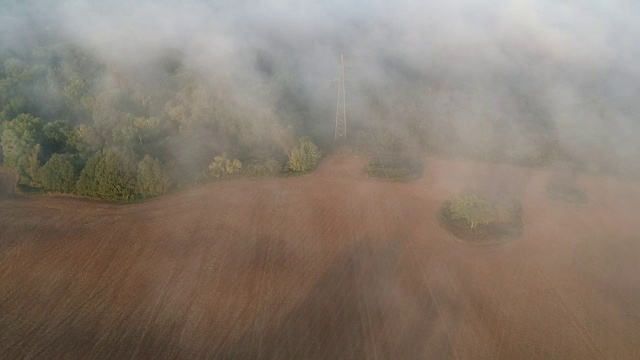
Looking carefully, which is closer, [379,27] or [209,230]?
[209,230]

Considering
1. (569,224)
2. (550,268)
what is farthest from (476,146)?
(550,268)

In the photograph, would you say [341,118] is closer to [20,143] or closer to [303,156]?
[303,156]

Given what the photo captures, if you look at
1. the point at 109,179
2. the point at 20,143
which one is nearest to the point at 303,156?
the point at 109,179

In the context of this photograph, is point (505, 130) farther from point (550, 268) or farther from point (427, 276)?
point (427, 276)

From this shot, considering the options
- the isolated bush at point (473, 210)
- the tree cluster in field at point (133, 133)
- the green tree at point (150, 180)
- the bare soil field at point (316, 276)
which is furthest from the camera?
the tree cluster in field at point (133, 133)

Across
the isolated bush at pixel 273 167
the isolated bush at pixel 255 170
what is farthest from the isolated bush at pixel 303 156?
the isolated bush at pixel 255 170

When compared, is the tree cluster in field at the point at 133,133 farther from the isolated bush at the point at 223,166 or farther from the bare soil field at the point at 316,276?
the bare soil field at the point at 316,276
